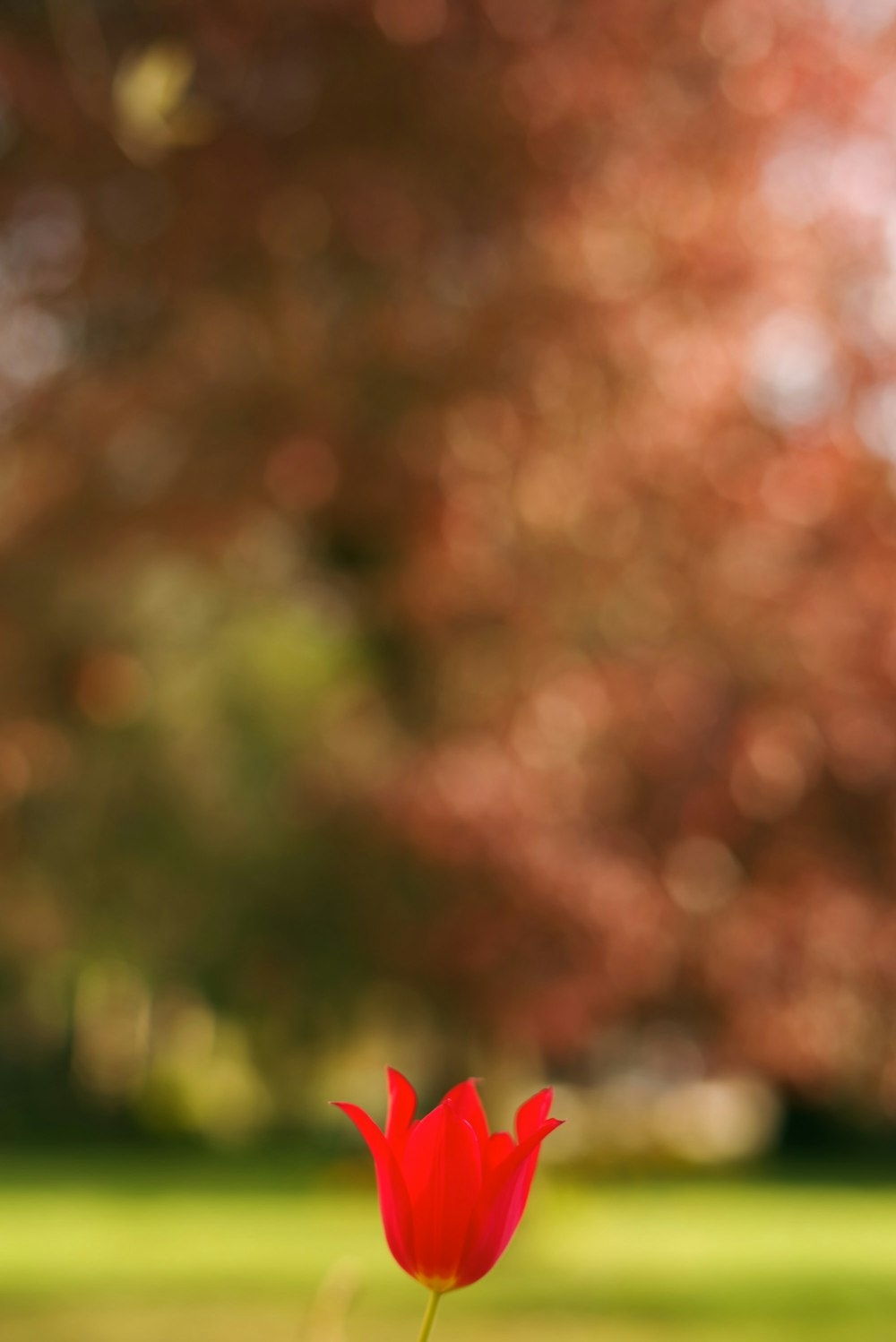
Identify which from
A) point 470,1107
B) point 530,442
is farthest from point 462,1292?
point 470,1107

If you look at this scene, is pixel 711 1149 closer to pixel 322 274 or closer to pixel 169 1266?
pixel 169 1266

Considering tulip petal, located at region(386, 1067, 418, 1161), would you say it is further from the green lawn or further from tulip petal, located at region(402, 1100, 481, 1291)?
the green lawn

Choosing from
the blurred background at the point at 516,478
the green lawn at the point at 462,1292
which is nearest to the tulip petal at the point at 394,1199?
the blurred background at the point at 516,478

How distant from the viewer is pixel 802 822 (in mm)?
5426

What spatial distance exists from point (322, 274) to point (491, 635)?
1402 millimetres

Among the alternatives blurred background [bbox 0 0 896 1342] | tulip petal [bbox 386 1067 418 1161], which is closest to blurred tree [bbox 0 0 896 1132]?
blurred background [bbox 0 0 896 1342]

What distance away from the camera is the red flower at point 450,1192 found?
102cm

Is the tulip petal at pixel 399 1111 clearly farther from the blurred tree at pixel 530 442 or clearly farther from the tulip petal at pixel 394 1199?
the blurred tree at pixel 530 442

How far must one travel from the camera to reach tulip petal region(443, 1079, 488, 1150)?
41.5 inches

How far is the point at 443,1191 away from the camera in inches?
40.2

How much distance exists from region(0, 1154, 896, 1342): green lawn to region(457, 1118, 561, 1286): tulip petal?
4937 millimetres

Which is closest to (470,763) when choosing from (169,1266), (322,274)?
(322,274)

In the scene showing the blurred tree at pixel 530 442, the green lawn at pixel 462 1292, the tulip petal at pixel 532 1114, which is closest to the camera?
the tulip petal at pixel 532 1114

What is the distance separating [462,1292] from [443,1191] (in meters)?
6.62
